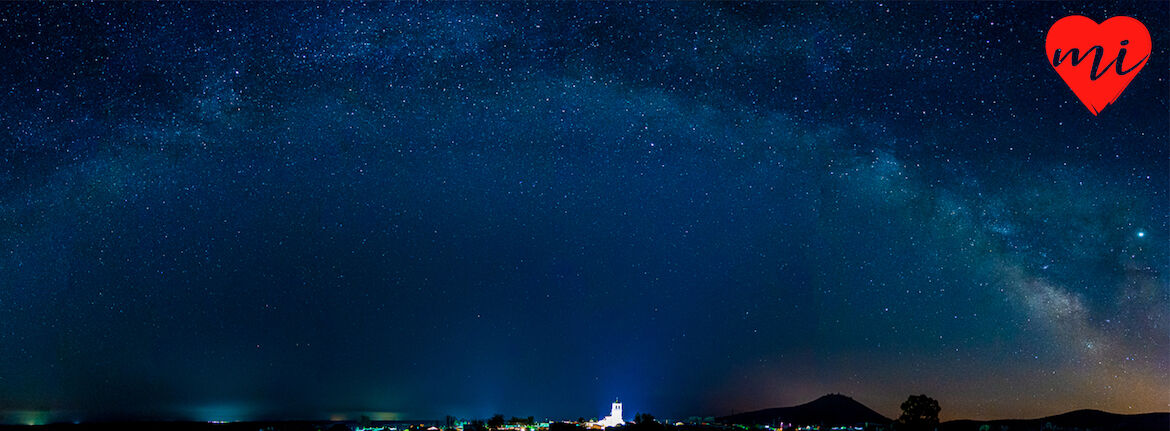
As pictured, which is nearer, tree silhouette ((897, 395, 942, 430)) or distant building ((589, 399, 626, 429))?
tree silhouette ((897, 395, 942, 430))

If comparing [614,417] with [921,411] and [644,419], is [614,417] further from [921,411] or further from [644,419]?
[921,411]

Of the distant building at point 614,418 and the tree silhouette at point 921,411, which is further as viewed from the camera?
the distant building at point 614,418

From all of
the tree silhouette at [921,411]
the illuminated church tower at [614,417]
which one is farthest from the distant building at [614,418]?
the tree silhouette at [921,411]

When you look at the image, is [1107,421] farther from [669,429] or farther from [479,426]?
[479,426]

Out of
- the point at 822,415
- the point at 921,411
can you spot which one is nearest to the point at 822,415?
the point at 822,415

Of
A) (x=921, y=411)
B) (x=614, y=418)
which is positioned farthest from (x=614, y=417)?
(x=921, y=411)

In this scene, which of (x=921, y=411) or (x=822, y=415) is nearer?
(x=921, y=411)

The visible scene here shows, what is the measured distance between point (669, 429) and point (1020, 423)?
53.6 m

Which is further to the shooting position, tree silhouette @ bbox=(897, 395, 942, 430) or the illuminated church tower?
the illuminated church tower

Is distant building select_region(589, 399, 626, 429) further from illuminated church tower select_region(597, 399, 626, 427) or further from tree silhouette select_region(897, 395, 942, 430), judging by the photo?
tree silhouette select_region(897, 395, 942, 430)

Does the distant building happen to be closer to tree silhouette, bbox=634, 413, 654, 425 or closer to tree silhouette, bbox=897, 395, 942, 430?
tree silhouette, bbox=634, 413, 654, 425

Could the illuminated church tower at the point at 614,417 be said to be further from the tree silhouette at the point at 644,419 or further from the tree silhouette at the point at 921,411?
the tree silhouette at the point at 921,411

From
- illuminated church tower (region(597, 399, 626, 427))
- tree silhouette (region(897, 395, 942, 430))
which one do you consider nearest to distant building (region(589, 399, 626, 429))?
→ illuminated church tower (region(597, 399, 626, 427))

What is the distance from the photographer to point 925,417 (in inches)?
2662
